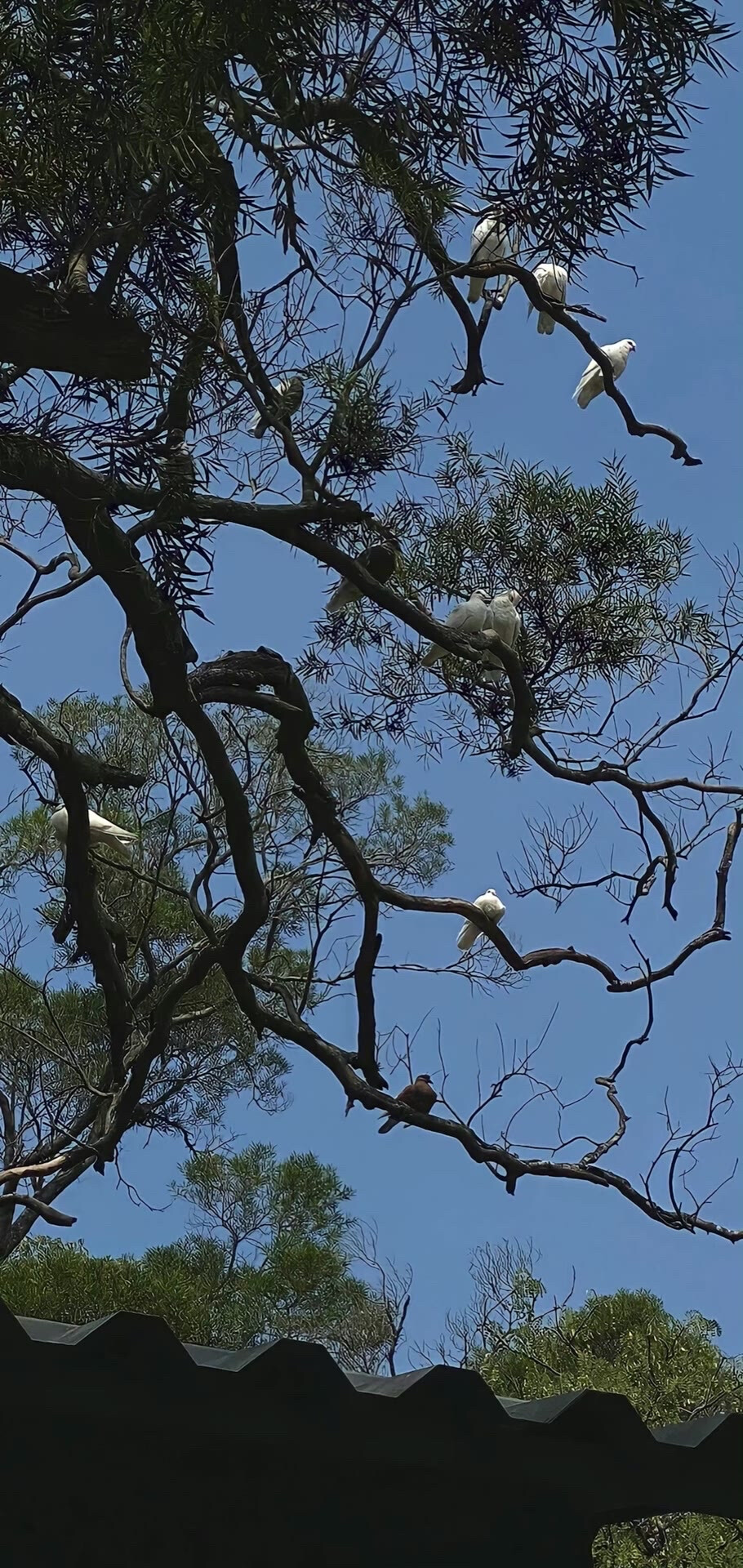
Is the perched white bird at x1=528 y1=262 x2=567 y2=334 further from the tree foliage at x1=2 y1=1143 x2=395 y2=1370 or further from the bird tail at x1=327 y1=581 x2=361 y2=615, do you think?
the tree foliage at x1=2 y1=1143 x2=395 y2=1370

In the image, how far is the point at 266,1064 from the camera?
7363 mm

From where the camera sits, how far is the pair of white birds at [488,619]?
3.49 meters

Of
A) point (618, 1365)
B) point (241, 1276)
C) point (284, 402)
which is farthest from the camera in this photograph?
point (241, 1276)

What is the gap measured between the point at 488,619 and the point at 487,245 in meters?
0.85

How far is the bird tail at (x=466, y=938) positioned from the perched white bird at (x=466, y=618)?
1.01 metres

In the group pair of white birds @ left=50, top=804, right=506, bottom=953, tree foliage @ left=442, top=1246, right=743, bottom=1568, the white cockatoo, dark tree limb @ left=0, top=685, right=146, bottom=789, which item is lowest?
tree foliage @ left=442, top=1246, right=743, bottom=1568

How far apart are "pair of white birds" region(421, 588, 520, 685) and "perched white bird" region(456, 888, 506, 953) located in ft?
3.24

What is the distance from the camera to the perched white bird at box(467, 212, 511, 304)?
259 cm

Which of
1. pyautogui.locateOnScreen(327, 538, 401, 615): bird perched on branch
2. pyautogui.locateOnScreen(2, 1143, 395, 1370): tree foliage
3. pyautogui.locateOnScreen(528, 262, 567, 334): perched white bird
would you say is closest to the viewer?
pyautogui.locateOnScreen(327, 538, 401, 615): bird perched on branch

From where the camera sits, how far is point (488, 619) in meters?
3.62

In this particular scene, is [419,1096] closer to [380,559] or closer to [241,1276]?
[380,559]

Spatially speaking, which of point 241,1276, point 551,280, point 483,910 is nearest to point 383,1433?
point 551,280

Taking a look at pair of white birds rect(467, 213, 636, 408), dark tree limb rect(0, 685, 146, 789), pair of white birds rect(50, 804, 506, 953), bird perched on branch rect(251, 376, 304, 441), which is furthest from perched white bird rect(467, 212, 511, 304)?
pair of white birds rect(50, 804, 506, 953)

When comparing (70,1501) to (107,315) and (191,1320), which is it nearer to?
(107,315)
